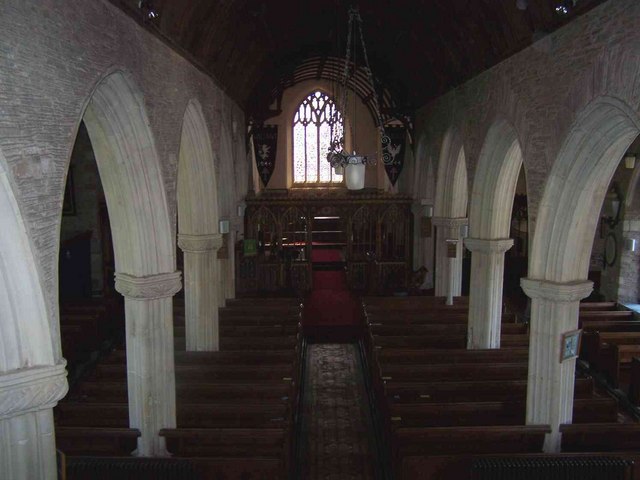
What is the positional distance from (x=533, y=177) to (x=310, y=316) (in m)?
8.92

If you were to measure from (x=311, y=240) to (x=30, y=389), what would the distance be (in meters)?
13.6

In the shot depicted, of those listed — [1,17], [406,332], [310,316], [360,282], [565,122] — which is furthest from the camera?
[360,282]

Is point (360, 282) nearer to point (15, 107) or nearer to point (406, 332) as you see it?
point (406, 332)

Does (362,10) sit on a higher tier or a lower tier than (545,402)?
higher

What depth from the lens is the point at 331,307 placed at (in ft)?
54.0

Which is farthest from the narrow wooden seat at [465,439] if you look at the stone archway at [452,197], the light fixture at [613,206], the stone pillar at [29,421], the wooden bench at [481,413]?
the light fixture at [613,206]

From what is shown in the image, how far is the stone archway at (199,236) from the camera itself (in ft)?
33.5

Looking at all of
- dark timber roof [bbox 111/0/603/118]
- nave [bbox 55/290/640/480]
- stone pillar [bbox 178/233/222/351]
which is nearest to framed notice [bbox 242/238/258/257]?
dark timber roof [bbox 111/0/603/118]

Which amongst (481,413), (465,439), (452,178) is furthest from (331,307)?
(465,439)

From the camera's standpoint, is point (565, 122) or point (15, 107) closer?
point (15, 107)

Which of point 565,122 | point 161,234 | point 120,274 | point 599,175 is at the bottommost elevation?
point 120,274

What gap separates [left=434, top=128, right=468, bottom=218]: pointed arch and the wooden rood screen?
3.60 metres

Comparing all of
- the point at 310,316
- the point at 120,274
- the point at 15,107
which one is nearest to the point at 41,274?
the point at 15,107

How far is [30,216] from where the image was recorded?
4285mm
